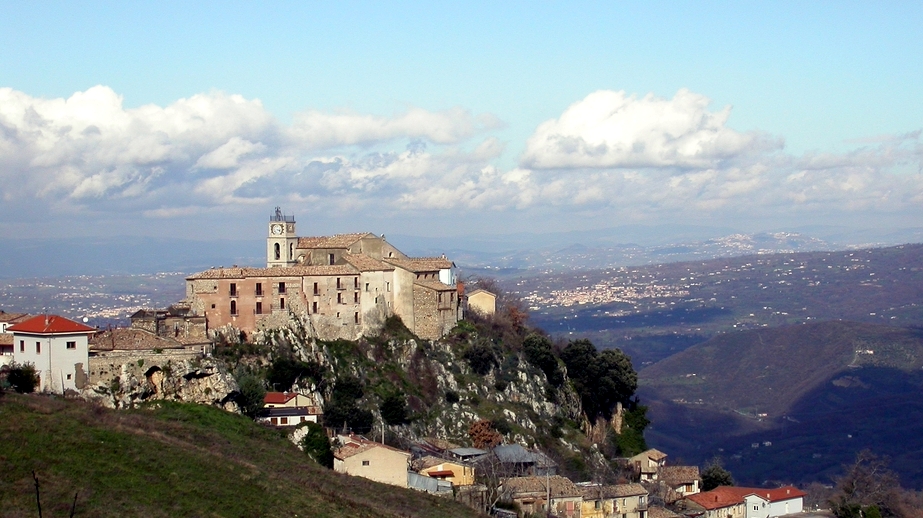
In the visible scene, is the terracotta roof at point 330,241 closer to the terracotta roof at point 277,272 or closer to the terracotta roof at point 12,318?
the terracotta roof at point 277,272

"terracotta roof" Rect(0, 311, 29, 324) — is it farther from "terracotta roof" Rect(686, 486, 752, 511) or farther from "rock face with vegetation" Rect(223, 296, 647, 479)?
"terracotta roof" Rect(686, 486, 752, 511)

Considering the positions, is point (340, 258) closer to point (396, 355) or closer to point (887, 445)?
point (396, 355)

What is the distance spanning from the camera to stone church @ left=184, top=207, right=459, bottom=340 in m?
61.0

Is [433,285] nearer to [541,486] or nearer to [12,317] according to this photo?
[541,486]

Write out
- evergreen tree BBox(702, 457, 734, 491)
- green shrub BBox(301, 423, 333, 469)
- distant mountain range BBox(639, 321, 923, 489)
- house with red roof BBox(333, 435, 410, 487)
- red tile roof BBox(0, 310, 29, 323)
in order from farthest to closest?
distant mountain range BBox(639, 321, 923, 489), evergreen tree BBox(702, 457, 734, 491), red tile roof BBox(0, 310, 29, 323), green shrub BBox(301, 423, 333, 469), house with red roof BBox(333, 435, 410, 487)

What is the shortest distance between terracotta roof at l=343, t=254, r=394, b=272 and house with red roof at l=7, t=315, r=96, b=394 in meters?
19.1

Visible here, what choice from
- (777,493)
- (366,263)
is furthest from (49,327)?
(777,493)

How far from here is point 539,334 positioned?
8081cm

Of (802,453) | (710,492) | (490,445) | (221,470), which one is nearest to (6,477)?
(221,470)

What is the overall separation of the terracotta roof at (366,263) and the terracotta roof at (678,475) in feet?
69.3

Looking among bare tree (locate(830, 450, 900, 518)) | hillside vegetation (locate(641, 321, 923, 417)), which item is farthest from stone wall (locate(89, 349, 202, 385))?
hillside vegetation (locate(641, 321, 923, 417))

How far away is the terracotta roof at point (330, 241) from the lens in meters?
70.6

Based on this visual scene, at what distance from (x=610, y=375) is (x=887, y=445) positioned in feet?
238

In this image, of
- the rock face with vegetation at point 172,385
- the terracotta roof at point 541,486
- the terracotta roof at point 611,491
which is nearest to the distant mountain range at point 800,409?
the terracotta roof at point 611,491
